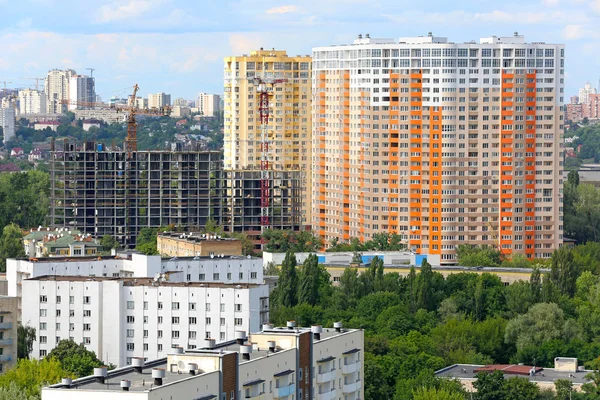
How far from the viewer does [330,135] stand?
333 ft

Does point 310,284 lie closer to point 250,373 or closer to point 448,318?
point 448,318

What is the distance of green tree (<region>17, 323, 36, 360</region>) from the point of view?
5628cm

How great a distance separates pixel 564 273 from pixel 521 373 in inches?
724

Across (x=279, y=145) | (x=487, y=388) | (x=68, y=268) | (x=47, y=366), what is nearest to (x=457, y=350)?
(x=487, y=388)

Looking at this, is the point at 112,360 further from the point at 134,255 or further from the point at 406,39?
the point at 406,39

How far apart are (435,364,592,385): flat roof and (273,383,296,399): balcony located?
44.9 ft

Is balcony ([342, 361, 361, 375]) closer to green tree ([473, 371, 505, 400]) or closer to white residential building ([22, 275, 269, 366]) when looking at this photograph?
green tree ([473, 371, 505, 400])

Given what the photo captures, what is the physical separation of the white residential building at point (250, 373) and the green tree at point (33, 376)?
5393 mm

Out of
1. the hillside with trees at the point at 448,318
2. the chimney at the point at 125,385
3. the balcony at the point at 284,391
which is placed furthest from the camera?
the hillside with trees at the point at 448,318

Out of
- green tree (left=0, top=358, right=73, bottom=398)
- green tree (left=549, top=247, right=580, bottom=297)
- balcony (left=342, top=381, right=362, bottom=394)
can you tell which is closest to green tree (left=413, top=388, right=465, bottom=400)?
balcony (left=342, top=381, right=362, bottom=394)

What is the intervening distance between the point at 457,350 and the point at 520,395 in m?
8.97

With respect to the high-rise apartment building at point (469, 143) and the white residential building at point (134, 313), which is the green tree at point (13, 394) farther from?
the high-rise apartment building at point (469, 143)

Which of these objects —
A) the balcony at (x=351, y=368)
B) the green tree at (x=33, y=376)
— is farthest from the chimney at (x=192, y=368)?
the green tree at (x=33, y=376)

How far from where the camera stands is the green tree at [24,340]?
185ft
